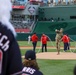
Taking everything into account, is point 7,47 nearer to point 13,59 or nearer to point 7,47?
point 7,47

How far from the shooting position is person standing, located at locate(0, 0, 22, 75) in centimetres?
253

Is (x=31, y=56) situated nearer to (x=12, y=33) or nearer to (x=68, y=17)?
(x=12, y=33)

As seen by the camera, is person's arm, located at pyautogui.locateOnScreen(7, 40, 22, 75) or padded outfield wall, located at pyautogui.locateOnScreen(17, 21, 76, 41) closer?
person's arm, located at pyautogui.locateOnScreen(7, 40, 22, 75)

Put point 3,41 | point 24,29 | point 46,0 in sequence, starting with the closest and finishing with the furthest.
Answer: point 3,41, point 24,29, point 46,0

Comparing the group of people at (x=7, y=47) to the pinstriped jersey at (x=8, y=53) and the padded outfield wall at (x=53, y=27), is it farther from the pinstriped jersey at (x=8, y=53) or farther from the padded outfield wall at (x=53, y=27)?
the padded outfield wall at (x=53, y=27)

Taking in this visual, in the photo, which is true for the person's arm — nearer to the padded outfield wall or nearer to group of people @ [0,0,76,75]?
group of people @ [0,0,76,75]

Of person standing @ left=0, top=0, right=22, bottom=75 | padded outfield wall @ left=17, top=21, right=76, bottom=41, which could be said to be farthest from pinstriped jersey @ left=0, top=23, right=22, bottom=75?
padded outfield wall @ left=17, top=21, right=76, bottom=41

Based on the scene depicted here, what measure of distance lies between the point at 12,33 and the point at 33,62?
2.05 metres

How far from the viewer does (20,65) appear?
2615mm

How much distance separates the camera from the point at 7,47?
8.29 ft

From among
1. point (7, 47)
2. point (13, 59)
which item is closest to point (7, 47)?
point (7, 47)

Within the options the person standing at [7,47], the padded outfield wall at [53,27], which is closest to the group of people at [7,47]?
the person standing at [7,47]

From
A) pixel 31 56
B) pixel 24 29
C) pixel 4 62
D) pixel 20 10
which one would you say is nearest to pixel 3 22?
pixel 4 62

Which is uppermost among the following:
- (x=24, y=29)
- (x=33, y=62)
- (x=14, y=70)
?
(x=14, y=70)
